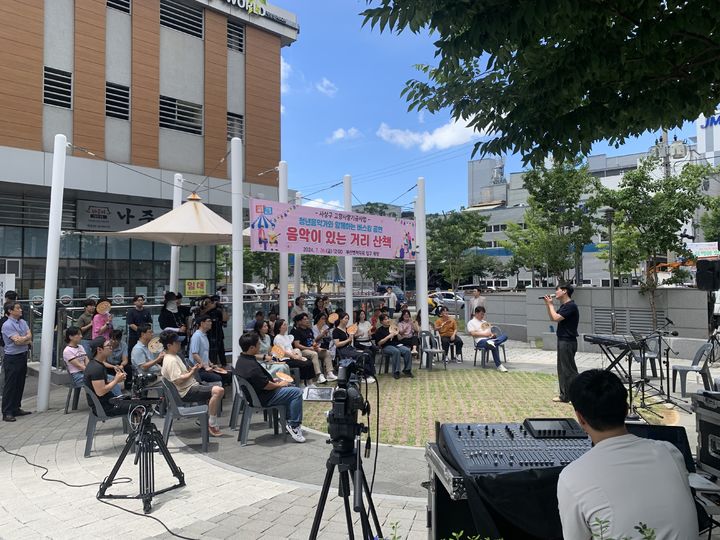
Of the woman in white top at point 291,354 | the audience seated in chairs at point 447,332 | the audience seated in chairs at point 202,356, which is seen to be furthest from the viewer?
the audience seated in chairs at point 447,332

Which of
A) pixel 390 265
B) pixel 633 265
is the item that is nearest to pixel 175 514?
pixel 633 265

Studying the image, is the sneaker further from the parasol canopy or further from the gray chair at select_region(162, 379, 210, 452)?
the parasol canopy

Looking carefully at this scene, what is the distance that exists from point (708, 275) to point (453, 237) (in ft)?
84.4

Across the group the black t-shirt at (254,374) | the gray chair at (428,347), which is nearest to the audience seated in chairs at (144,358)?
the black t-shirt at (254,374)

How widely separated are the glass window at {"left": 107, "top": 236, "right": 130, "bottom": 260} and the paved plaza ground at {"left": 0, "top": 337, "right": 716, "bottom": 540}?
11926mm

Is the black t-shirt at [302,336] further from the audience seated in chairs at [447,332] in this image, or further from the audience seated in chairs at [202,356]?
the audience seated in chairs at [447,332]

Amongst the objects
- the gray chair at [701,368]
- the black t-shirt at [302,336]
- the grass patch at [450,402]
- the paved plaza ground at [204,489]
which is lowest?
the paved plaza ground at [204,489]

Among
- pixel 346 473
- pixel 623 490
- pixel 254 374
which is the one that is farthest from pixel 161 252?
pixel 623 490

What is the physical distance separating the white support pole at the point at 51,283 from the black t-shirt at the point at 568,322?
792cm

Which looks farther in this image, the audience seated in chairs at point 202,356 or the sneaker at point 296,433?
the audience seated in chairs at point 202,356

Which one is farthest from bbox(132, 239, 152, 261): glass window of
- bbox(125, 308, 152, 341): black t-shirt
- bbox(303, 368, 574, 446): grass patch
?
bbox(303, 368, 574, 446): grass patch

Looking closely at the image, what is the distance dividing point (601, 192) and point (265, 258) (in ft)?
85.9

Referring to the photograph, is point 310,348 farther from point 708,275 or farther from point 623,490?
point 623,490

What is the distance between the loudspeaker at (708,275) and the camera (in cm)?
648
